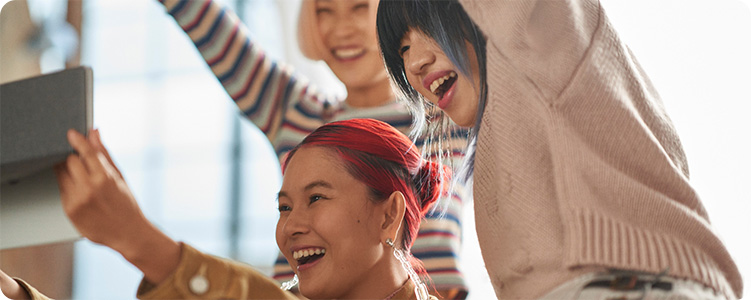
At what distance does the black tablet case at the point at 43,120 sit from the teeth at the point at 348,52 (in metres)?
0.43

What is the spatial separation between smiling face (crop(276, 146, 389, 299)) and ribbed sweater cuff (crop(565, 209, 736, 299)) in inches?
10.8

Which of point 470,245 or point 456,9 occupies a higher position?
point 456,9

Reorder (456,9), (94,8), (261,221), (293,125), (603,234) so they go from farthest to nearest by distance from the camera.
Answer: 1. (94,8)
2. (261,221)
3. (293,125)
4. (456,9)
5. (603,234)

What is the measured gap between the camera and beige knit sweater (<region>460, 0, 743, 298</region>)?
→ 0.59 m

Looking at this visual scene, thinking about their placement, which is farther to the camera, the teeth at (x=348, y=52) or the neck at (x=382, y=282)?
the teeth at (x=348, y=52)

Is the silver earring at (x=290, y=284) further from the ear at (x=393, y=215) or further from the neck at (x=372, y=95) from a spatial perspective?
the neck at (x=372, y=95)

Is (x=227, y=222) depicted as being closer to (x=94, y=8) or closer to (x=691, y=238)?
(x=94, y=8)

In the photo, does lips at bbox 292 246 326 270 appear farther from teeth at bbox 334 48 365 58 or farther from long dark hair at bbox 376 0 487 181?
teeth at bbox 334 48 365 58

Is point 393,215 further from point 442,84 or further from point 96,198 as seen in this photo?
point 96,198

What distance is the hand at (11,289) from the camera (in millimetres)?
836

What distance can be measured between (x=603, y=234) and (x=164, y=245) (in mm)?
483

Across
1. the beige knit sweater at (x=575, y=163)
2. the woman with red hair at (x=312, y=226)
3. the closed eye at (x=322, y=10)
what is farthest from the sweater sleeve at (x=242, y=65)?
the beige knit sweater at (x=575, y=163)

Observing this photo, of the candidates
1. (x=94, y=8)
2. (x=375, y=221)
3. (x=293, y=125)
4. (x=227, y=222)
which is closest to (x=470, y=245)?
(x=375, y=221)

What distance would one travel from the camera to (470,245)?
0.97 meters
